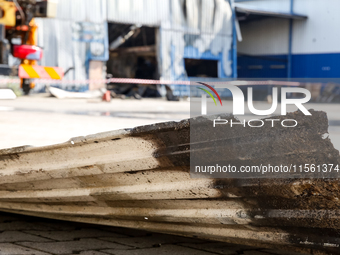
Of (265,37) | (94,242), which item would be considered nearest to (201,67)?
(265,37)

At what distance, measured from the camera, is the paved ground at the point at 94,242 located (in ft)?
7.40

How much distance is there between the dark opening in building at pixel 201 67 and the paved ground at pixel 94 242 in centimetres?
1794

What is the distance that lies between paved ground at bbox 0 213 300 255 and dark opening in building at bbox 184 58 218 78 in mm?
Result: 17939

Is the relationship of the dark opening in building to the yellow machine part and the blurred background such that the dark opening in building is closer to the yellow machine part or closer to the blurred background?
the blurred background

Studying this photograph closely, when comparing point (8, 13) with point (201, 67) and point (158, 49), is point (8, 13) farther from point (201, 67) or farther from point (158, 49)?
point (201, 67)

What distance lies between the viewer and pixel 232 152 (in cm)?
172

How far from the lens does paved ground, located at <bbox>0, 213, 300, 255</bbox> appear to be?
2256 mm

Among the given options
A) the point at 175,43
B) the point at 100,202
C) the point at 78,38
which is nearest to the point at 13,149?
the point at 100,202

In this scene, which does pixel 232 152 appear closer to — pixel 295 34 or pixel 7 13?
pixel 7 13

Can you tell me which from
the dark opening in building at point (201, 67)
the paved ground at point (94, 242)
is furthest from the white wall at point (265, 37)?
the paved ground at point (94, 242)

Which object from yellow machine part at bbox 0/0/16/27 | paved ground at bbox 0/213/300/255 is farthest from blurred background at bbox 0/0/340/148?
paved ground at bbox 0/213/300/255

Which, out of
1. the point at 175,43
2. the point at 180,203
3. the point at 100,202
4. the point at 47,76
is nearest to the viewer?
the point at 180,203

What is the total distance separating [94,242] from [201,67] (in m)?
18.8

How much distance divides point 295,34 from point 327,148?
21121 mm
